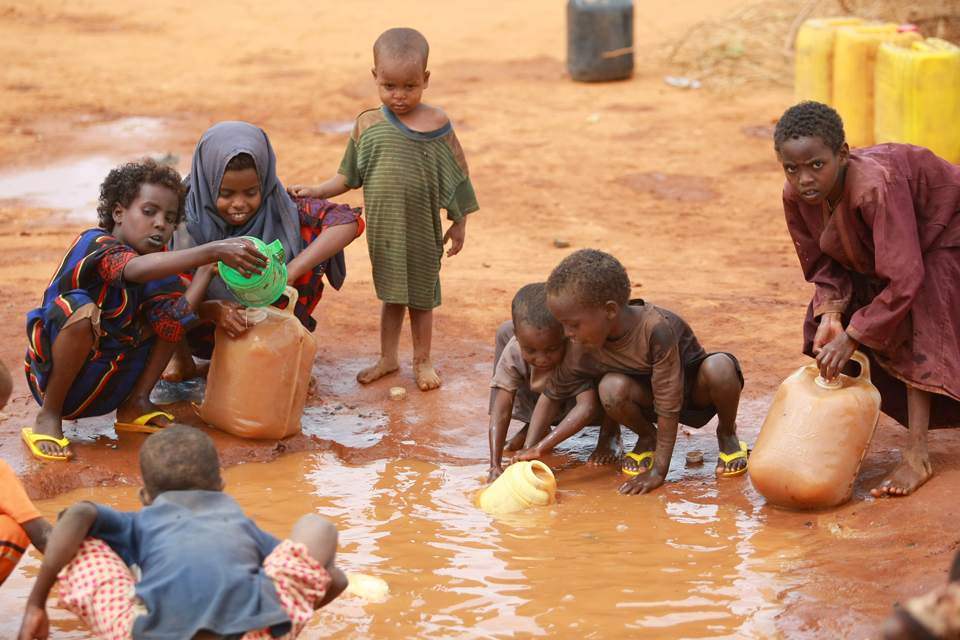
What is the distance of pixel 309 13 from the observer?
19.5m

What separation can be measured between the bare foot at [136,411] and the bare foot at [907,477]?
9.57ft

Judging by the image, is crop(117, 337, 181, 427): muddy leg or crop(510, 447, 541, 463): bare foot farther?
crop(117, 337, 181, 427): muddy leg

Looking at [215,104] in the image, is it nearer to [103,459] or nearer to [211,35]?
[211,35]

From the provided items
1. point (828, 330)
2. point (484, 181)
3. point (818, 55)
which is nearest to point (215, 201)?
point (828, 330)

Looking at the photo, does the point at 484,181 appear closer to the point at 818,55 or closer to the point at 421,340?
the point at 818,55

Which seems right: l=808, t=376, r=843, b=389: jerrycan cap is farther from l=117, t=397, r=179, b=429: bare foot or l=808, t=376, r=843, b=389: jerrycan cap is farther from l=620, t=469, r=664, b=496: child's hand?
l=117, t=397, r=179, b=429: bare foot

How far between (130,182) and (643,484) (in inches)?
94.1

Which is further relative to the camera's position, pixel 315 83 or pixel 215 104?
pixel 315 83

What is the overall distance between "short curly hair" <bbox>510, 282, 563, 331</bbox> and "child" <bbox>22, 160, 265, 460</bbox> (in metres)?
1.06

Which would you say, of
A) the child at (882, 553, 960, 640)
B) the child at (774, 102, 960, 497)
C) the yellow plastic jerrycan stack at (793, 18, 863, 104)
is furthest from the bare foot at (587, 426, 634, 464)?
the yellow plastic jerrycan stack at (793, 18, 863, 104)

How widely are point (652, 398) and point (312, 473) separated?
143 cm

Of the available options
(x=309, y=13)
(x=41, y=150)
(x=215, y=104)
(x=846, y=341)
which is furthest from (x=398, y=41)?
(x=309, y=13)

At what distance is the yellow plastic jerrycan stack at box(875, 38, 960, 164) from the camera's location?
873 cm

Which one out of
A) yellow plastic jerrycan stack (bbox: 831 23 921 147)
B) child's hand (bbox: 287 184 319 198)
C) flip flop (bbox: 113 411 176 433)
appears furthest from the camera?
yellow plastic jerrycan stack (bbox: 831 23 921 147)
